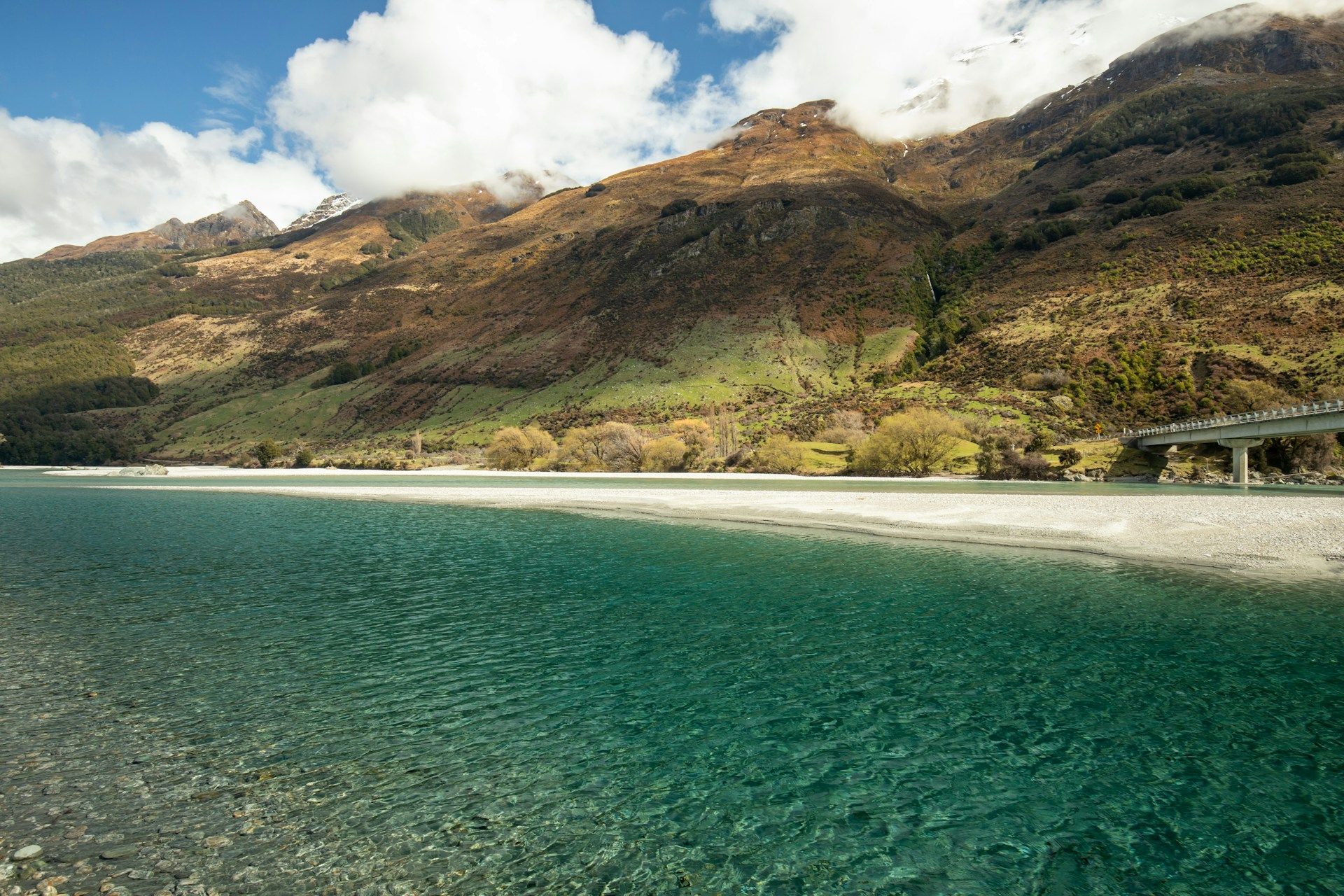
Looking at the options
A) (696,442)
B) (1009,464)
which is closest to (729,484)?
(696,442)

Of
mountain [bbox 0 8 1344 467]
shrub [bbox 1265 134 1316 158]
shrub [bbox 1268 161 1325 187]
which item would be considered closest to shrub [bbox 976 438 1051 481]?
mountain [bbox 0 8 1344 467]

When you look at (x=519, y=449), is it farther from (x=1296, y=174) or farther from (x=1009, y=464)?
(x=1296, y=174)

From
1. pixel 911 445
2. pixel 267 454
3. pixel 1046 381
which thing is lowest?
pixel 911 445

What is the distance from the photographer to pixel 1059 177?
646ft

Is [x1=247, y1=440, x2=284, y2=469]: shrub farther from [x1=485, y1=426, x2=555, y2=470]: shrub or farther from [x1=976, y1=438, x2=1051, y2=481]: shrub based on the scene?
[x1=976, y1=438, x2=1051, y2=481]: shrub

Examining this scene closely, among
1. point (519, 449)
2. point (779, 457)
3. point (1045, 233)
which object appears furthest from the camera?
point (1045, 233)

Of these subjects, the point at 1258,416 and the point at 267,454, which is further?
the point at 267,454

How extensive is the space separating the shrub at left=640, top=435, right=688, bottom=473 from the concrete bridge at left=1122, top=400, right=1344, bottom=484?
53851 millimetres

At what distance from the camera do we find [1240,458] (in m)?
62.7

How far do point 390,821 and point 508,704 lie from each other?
430cm

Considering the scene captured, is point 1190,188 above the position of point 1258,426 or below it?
above

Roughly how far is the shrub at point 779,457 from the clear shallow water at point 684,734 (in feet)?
204

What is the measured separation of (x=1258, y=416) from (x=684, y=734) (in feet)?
228

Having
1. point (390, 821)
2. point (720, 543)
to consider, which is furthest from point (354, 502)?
point (390, 821)
